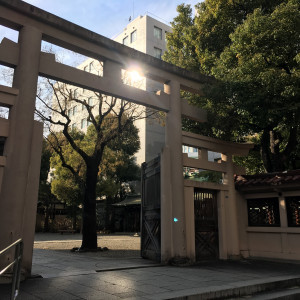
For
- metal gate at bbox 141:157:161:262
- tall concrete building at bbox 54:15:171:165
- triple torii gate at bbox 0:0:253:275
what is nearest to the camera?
triple torii gate at bbox 0:0:253:275

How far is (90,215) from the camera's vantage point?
12.9m

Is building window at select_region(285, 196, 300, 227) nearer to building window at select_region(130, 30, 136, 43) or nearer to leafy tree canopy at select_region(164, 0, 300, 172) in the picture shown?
leafy tree canopy at select_region(164, 0, 300, 172)

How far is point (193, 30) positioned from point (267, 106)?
248 inches

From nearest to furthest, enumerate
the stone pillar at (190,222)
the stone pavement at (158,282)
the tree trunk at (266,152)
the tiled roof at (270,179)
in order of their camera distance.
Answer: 1. the stone pavement at (158,282)
2. the stone pillar at (190,222)
3. the tiled roof at (270,179)
4. the tree trunk at (266,152)

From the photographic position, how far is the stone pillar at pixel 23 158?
248 inches

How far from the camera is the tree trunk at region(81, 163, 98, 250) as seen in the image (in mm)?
12719

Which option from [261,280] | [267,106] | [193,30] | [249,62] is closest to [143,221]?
[261,280]

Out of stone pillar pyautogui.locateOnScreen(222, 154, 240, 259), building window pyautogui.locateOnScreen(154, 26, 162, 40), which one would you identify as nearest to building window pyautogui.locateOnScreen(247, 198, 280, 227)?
stone pillar pyautogui.locateOnScreen(222, 154, 240, 259)

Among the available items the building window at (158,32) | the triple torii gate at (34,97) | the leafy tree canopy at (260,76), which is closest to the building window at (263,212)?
the triple torii gate at (34,97)

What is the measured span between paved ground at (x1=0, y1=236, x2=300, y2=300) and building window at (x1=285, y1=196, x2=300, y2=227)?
151 centimetres

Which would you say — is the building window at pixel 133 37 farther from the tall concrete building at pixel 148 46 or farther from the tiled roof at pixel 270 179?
the tiled roof at pixel 270 179

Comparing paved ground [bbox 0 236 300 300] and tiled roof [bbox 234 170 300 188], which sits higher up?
tiled roof [bbox 234 170 300 188]

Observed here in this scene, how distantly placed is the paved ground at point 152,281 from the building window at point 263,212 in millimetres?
1800

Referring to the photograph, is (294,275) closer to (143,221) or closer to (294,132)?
(143,221)
